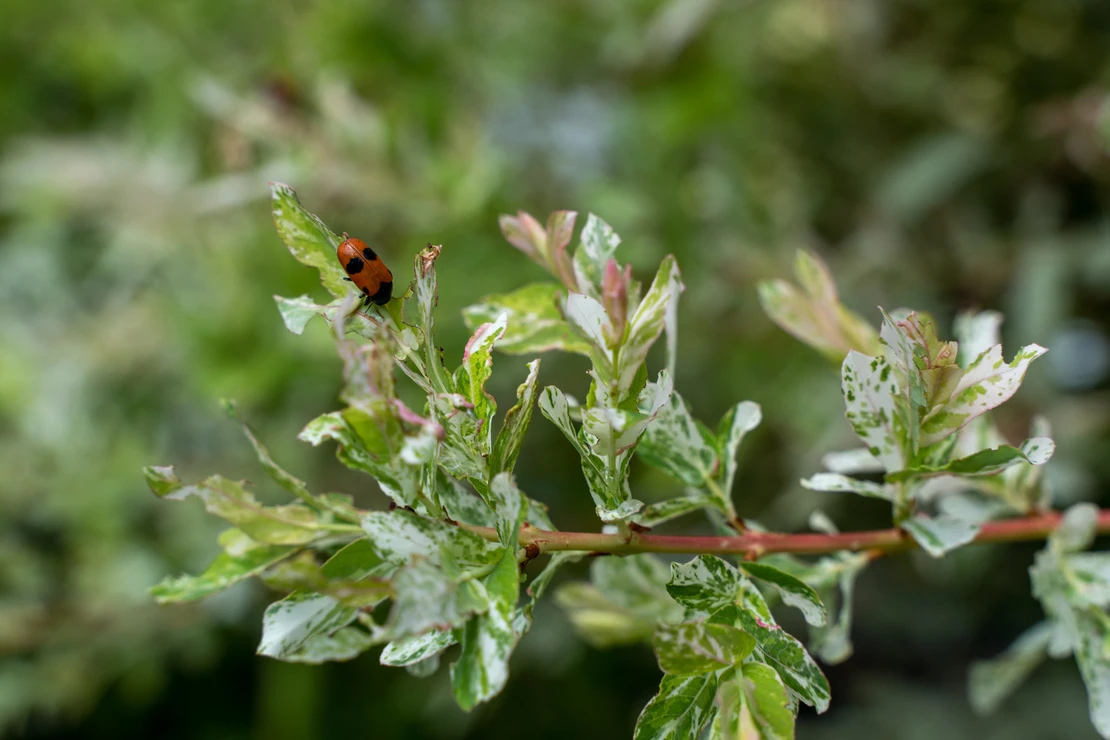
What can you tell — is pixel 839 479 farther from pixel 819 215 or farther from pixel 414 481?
pixel 819 215

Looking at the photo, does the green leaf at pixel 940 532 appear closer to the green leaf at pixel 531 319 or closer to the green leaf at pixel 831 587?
the green leaf at pixel 831 587

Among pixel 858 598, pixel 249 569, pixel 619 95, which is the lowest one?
pixel 858 598

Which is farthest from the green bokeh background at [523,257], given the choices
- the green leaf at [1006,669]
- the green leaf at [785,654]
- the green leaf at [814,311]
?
the green leaf at [785,654]

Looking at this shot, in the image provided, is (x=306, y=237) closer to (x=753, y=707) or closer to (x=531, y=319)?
(x=531, y=319)

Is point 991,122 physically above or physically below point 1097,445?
above

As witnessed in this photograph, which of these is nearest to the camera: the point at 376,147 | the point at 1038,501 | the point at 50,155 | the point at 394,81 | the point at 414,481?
the point at 414,481

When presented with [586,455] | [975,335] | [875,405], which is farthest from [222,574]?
[975,335]

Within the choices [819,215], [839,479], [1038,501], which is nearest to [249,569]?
[839,479]
